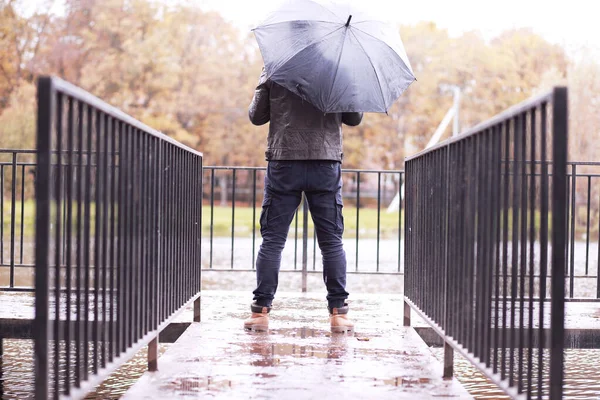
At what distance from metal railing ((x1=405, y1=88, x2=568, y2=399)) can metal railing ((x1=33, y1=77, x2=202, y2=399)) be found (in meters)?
1.31

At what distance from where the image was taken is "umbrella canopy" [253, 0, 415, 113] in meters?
4.05

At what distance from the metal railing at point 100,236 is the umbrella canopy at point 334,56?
741 millimetres

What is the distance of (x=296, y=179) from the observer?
4219mm

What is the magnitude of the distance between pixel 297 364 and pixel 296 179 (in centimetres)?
113

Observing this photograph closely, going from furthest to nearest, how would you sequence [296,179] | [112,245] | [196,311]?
[196,311], [296,179], [112,245]

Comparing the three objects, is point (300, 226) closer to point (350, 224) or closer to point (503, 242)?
point (350, 224)

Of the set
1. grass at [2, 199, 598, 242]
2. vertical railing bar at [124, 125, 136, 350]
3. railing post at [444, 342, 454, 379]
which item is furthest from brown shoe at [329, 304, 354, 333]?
grass at [2, 199, 598, 242]

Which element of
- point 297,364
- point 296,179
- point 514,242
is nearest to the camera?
point 514,242

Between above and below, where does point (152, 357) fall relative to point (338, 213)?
below

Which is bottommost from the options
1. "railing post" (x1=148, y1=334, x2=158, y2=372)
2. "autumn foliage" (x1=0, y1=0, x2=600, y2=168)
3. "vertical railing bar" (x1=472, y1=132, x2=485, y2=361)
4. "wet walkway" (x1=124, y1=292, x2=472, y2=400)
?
"wet walkway" (x1=124, y1=292, x2=472, y2=400)

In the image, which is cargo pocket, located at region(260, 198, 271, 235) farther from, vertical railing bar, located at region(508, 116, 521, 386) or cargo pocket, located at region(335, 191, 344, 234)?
vertical railing bar, located at region(508, 116, 521, 386)

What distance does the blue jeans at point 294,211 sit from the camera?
423 centimetres

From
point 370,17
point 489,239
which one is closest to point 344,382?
point 489,239

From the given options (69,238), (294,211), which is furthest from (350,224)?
(69,238)
